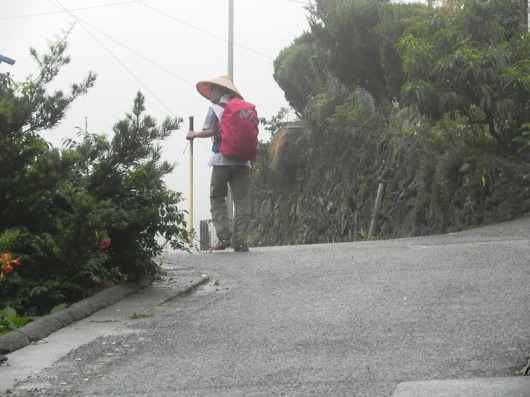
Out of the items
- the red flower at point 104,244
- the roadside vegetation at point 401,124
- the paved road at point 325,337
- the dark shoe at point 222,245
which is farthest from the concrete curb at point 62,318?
the roadside vegetation at point 401,124

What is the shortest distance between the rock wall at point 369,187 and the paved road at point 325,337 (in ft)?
16.4

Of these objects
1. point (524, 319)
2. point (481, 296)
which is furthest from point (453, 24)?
point (524, 319)

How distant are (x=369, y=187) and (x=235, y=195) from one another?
8.49 meters

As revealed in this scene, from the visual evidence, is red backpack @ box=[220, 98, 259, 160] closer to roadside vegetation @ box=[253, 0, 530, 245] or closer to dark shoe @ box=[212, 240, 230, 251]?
dark shoe @ box=[212, 240, 230, 251]

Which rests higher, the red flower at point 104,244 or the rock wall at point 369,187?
the rock wall at point 369,187

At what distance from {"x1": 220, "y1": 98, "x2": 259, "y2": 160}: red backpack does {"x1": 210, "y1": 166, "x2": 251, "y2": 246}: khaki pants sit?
28 cm

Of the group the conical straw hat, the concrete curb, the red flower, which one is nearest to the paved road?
the concrete curb

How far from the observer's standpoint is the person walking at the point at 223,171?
42.8 ft

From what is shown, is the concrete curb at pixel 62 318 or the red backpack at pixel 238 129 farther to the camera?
the red backpack at pixel 238 129

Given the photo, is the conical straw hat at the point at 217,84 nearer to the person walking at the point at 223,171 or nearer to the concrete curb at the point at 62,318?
the person walking at the point at 223,171

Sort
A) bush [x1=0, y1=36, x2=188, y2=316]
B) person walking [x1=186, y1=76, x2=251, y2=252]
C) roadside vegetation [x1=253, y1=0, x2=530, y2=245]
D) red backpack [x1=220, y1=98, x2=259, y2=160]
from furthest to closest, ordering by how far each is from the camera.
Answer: roadside vegetation [x1=253, y1=0, x2=530, y2=245]
person walking [x1=186, y1=76, x2=251, y2=252]
red backpack [x1=220, y1=98, x2=259, y2=160]
bush [x1=0, y1=36, x2=188, y2=316]

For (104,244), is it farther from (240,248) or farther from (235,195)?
(235,195)

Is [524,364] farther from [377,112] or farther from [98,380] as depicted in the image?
[377,112]

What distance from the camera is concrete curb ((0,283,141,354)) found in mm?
7141
